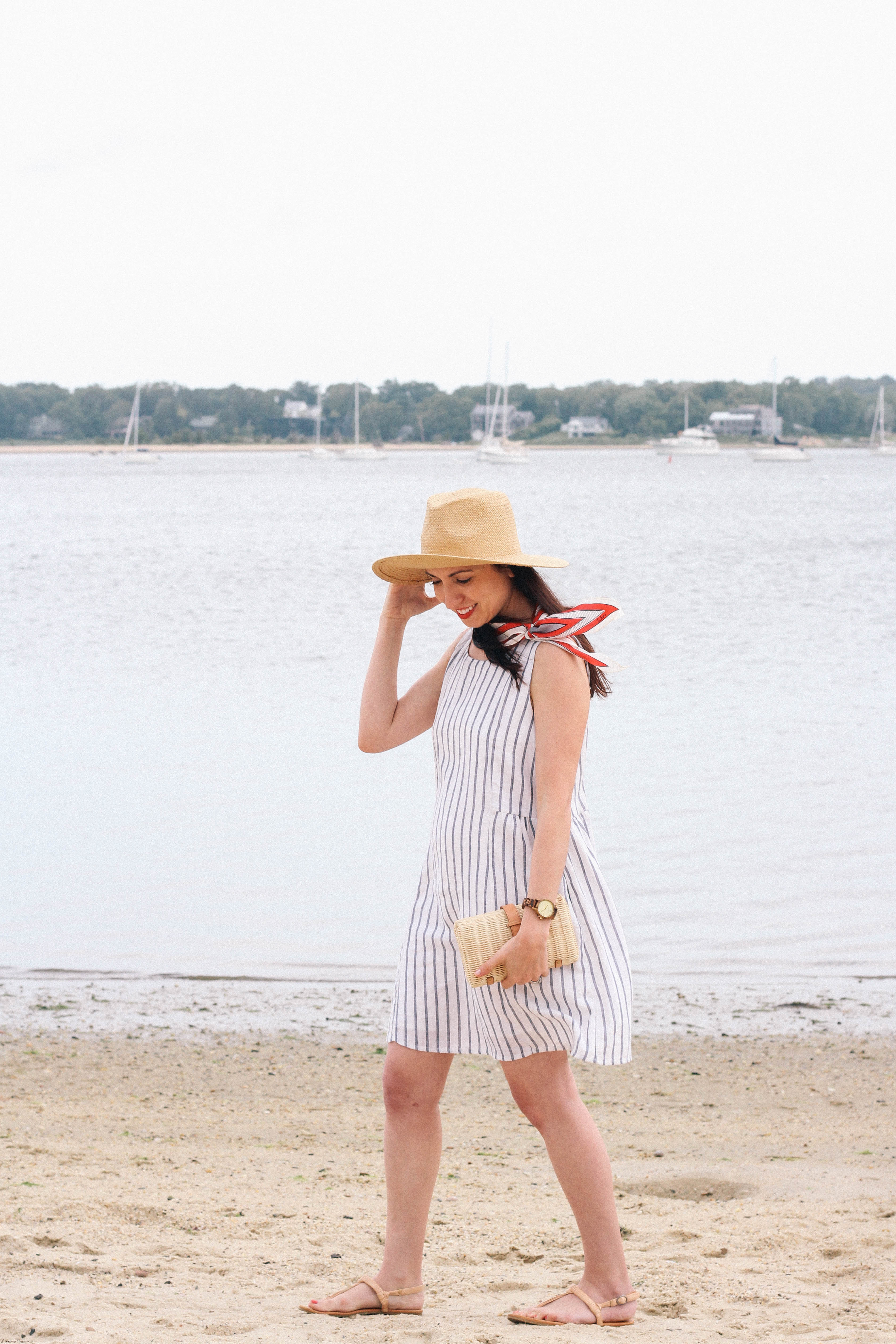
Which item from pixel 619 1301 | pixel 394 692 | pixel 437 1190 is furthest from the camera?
pixel 437 1190

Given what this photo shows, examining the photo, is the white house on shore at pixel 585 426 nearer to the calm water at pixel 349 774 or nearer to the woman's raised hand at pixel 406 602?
the calm water at pixel 349 774

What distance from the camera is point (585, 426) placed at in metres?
143

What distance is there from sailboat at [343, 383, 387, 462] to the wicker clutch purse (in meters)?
120

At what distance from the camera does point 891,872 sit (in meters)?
8.34

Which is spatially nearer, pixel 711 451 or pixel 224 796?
pixel 224 796

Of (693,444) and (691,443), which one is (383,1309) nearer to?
(693,444)

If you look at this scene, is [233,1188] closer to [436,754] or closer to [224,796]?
[436,754]

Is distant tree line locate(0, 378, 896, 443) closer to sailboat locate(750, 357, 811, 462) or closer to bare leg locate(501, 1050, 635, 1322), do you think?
sailboat locate(750, 357, 811, 462)

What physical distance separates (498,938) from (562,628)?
23.4 inches

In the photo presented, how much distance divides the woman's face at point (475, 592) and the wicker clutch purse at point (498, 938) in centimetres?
57

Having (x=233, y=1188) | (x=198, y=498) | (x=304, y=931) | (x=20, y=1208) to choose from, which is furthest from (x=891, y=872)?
(x=198, y=498)

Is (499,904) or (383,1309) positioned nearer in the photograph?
(499,904)

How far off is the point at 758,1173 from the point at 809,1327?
4.20 ft

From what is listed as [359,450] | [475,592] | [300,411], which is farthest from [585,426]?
[475,592]
